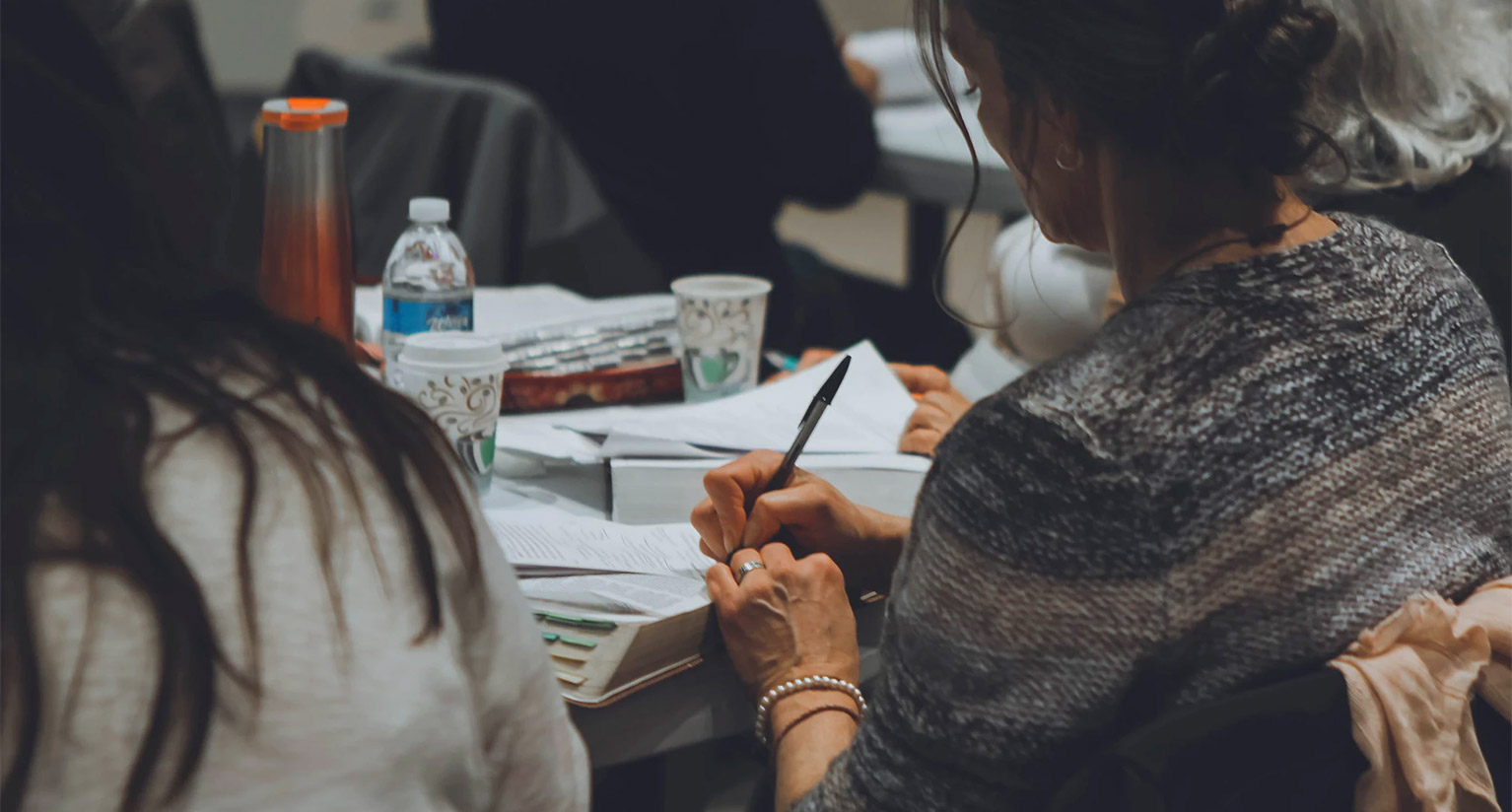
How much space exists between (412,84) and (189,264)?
1538 mm

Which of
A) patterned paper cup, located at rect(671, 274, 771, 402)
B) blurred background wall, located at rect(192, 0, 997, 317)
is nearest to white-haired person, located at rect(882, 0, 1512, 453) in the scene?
patterned paper cup, located at rect(671, 274, 771, 402)

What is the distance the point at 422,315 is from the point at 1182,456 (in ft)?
2.51

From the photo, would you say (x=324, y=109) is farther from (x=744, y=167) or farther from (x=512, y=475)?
(x=744, y=167)

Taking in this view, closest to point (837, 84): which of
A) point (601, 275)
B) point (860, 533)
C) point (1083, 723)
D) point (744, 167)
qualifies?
point (744, 167)

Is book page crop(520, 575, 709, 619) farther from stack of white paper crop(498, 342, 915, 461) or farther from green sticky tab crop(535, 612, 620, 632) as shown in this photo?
stack of white paper crop(498, 342, 915, 461)

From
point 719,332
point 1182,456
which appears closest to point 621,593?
point 1182,456

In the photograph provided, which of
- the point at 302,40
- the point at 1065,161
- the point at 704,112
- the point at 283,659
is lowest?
the point at 302,40

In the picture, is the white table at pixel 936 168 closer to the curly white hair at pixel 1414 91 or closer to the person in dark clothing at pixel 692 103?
the person in dark clothing at pixel 692 103

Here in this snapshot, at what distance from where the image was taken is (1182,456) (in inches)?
28.2

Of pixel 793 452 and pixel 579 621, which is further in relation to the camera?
pixel 793 452

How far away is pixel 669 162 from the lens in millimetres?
2336

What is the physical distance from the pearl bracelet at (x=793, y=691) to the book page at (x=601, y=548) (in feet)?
0.34

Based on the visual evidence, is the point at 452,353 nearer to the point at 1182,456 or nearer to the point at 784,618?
the point at 784,618

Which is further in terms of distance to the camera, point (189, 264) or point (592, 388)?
point (592, 388)
